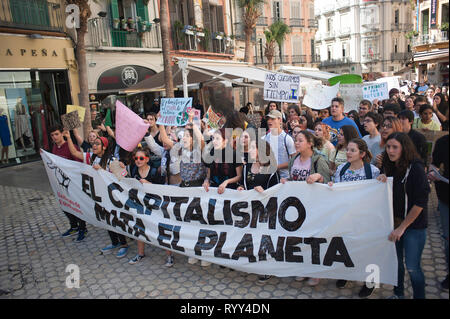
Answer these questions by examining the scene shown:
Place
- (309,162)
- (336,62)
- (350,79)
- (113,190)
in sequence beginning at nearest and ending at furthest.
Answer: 1. (309,162)
2. (113,190)
3. (350,79)
4. (336,62)

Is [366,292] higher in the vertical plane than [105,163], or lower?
lower

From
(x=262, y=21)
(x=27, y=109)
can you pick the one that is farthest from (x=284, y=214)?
(x=262, y=21)

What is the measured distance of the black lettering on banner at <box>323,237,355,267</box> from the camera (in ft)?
11.7

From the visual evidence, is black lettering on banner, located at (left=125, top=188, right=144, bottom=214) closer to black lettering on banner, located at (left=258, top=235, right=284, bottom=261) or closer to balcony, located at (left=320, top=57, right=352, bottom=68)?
black lettering on banner, located at (left=258, top=235, right=284, bottom=261)

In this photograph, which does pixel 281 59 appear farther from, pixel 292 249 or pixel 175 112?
pixel 292 249

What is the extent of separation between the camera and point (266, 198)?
4.02 meters

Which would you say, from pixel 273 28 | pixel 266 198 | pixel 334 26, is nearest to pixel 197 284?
pixel 266 198

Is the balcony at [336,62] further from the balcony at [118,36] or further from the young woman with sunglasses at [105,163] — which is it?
the young woman with sunglasses at [105,163]

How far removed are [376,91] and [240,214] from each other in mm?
7408

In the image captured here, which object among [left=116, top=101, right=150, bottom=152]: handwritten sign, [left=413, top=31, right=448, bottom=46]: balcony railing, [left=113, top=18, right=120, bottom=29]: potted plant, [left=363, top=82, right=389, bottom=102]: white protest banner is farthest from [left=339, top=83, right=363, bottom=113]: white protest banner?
[left=413, top=31, right=448, bottom=46]: balcony railing

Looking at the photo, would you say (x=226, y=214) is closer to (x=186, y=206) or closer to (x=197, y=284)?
(x=186, y=206)

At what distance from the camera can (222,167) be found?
14.9 ft

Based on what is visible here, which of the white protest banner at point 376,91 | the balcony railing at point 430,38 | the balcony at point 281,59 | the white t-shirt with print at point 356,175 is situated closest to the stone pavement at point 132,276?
the white t-shirt with print at point 356,175
